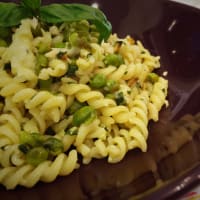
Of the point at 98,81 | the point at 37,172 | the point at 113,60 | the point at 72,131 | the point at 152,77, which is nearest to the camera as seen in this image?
the point at 37,172

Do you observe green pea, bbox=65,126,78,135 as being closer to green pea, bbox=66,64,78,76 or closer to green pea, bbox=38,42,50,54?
green pea, bbox=66,64,78,76

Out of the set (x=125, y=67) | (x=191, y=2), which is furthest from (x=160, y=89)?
(x=191, y=2)

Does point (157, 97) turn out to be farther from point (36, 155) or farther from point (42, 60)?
point (36, 155)

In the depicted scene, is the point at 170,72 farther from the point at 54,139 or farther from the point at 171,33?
the point at 54,139

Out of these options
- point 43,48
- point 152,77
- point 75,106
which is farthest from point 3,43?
point 152,77

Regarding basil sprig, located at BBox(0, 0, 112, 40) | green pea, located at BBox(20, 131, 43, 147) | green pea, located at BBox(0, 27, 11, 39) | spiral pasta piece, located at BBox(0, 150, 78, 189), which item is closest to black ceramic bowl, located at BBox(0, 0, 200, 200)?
spiral pasta piece, located at BBox(0, 150, 78, 189)

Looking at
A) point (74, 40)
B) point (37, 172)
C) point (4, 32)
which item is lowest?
point (37, 172)
